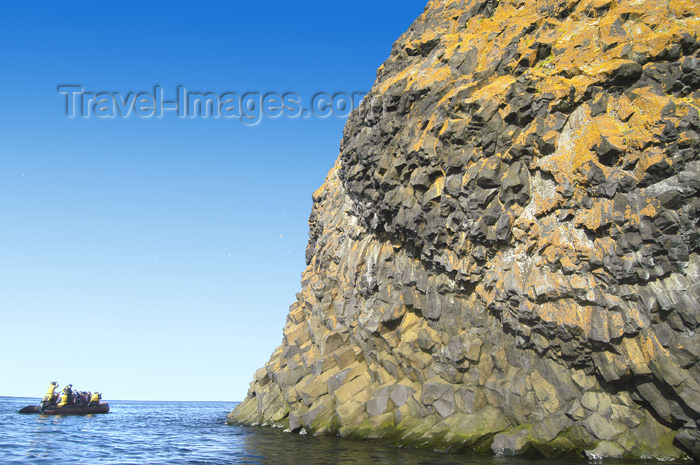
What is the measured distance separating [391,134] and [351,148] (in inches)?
216

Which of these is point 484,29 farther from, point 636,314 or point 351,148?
point 636,314

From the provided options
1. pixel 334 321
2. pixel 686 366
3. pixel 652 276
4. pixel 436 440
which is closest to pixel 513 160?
pixel 652 276

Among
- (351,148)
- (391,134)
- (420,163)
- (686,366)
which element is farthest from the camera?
(351,148)

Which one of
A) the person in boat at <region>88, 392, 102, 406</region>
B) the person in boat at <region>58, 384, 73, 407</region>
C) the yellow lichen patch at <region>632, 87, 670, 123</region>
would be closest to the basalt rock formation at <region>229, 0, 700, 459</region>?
the yellow lichen patch at <region>632, 87, 670, 123</region>

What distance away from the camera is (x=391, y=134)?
1430 inches

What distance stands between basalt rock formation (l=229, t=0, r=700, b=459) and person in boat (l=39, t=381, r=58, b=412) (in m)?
41.5

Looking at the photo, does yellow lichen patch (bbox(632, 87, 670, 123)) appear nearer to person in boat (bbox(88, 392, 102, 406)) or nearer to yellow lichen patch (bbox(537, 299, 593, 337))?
yellow lichen patch (bbox(537, 299, 593, 337))

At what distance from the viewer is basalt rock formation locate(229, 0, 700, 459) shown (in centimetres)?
2295

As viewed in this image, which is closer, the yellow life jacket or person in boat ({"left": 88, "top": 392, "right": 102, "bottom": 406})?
the yellow life jacket

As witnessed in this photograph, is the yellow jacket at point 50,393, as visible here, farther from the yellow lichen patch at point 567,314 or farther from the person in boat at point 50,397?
the yellow lichen patch at point 567,314

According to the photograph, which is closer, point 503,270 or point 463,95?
point 503,270

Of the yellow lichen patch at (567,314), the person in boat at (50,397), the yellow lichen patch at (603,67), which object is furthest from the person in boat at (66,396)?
the yellow lichen patch at (603,67)

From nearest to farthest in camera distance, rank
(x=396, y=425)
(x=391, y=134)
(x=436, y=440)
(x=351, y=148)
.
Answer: (x=436, y=440) < (x=396, y=425) < (x=391, y=134) < (x=351, y=148)

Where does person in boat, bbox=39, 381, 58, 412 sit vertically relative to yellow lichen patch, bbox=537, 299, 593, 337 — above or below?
below
